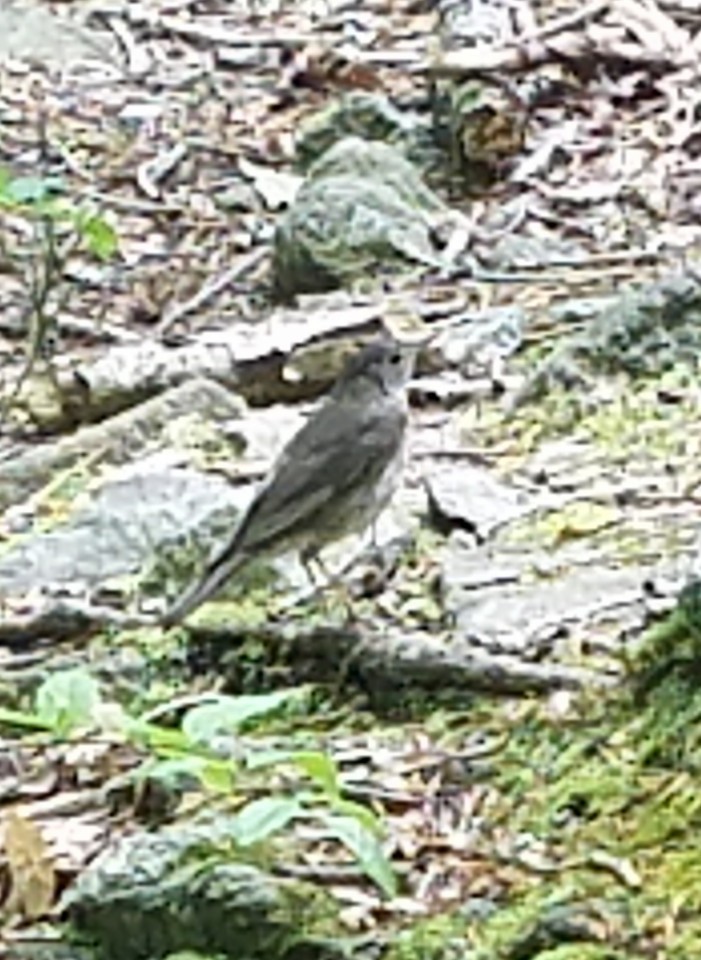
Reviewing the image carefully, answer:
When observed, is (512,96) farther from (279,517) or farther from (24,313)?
(279,517)

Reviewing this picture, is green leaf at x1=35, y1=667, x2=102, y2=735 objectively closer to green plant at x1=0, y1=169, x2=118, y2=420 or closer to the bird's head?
the bird's head

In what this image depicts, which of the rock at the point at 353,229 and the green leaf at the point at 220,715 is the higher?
the green leaf at the point at 220,715

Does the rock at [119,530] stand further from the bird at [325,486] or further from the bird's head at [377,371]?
the bird's head at [377,371]

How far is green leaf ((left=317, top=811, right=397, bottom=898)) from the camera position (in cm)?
315

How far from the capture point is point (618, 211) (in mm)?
7934

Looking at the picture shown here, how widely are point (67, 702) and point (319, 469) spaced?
2371 mm

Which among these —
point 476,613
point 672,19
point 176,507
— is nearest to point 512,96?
point 672,19

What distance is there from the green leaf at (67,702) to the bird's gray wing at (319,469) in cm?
203

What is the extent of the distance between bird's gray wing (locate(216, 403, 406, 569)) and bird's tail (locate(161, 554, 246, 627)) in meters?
0.02

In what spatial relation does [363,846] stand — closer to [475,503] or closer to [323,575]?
[323,575]

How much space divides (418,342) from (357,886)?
281 cm

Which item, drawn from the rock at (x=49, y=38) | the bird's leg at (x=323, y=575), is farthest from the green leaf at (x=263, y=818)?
the rock at (x=49, y=38)

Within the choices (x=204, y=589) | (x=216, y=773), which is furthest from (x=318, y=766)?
(x=204, y=589)

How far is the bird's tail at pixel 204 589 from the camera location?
16.0 ft
